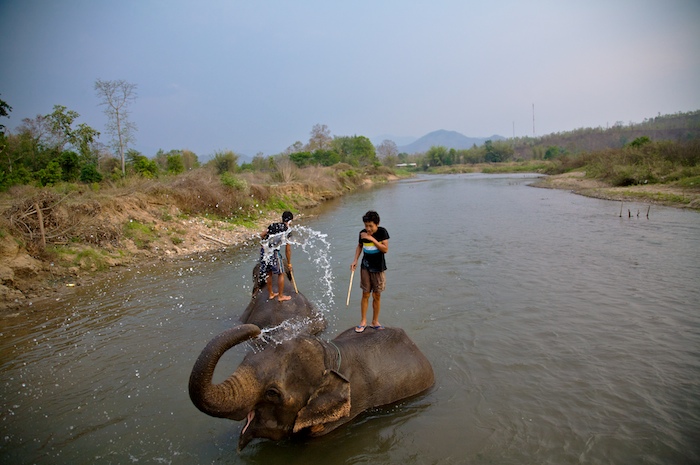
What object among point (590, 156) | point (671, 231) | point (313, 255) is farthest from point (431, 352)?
point (590, 156)

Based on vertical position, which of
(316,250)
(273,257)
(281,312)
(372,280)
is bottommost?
(316,250)

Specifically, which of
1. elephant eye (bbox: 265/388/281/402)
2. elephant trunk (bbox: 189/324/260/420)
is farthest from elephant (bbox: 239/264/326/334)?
elephant trunk (bbox: 189/324/260/420)

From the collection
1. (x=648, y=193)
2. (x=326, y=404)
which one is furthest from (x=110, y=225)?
(x=648, y=193)

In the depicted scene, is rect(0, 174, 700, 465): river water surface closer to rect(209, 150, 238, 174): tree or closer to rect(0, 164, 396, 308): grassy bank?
rect(0, 164, 396, 308): grassy bank

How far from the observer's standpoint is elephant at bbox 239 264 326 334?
6836mm

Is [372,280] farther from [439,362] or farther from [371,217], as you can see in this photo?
[439,362]

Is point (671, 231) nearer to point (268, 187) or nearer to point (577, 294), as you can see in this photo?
point (577, 294)

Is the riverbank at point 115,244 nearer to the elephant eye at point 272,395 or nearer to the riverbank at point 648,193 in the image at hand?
the riverbank at point 648,193

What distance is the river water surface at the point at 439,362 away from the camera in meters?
4.55

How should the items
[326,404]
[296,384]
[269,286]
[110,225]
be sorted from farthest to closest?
[110,225] < [269,286] < [326,404] < [296,384]

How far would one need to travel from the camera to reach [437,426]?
16.2 feet

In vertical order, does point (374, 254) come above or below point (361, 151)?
below

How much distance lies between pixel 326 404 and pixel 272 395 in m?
0.62

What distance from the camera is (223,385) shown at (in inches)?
144
